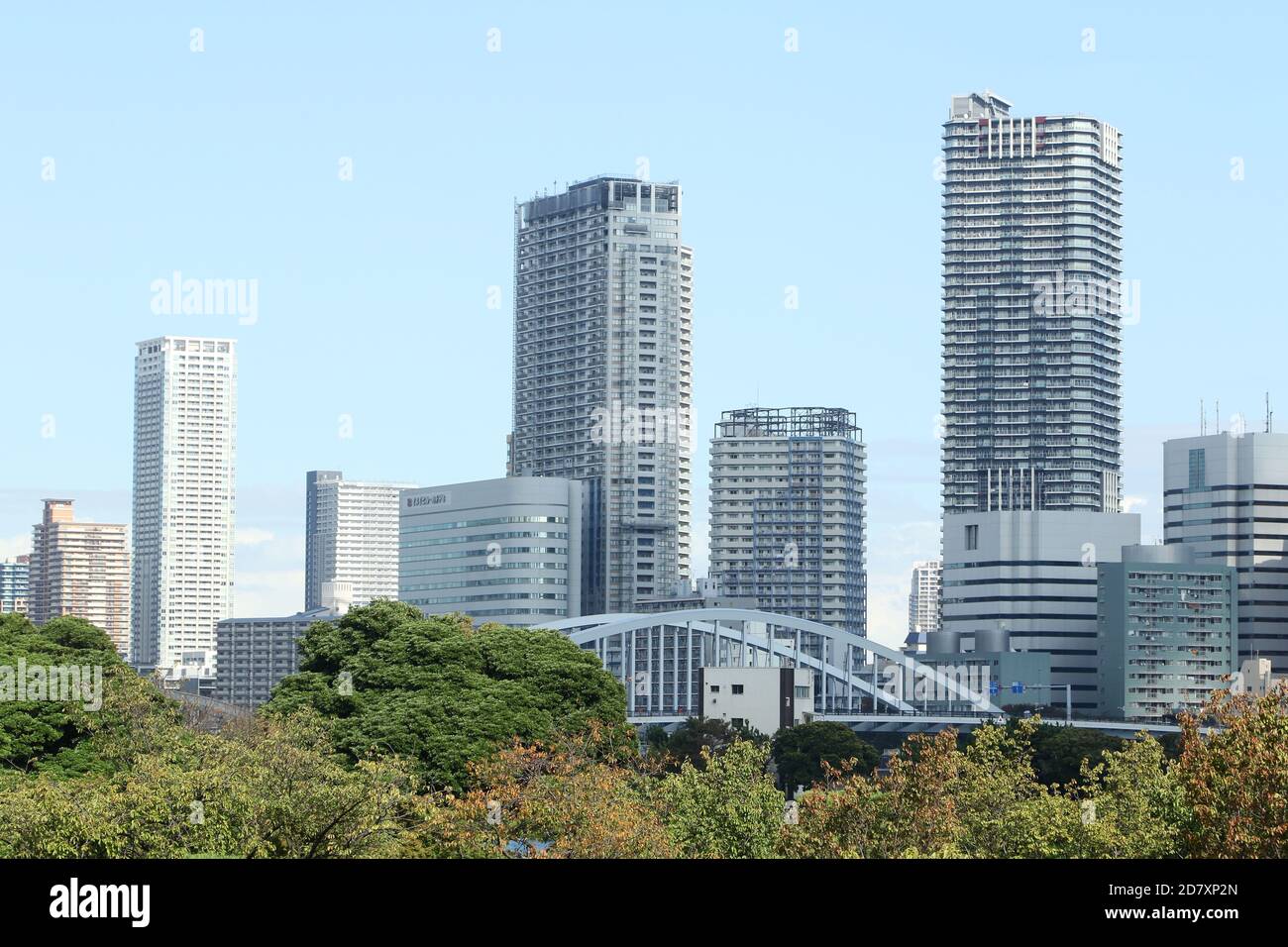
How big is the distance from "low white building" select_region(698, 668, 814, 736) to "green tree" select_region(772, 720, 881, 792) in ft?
51.5

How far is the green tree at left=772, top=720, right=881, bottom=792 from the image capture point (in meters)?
130

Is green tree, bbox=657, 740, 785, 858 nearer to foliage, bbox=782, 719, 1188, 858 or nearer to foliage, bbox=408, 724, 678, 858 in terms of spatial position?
foliage, bbox=408, 724, 678, 858

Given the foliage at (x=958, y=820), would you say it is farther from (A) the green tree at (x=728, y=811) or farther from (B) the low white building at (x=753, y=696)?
(B) the low white building at (x=753, y=696)

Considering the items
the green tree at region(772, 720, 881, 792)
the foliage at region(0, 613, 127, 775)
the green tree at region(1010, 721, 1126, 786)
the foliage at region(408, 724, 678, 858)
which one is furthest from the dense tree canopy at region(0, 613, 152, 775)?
the green tree at region(1010, 721, 1126, 786)

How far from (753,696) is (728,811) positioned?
114m

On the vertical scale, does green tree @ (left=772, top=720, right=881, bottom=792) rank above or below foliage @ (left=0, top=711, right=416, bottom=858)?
below

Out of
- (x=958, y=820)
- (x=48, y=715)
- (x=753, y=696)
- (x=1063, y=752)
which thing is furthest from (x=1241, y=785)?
(x=753, y=696)

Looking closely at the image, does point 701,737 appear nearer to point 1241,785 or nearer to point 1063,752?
point 1063,752

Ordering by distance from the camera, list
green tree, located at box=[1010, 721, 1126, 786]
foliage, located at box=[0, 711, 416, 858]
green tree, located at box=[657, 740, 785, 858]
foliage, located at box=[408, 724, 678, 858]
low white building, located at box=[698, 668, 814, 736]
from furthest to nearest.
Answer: low white building, located at box=[698, 668, 814, 736]
green tree, located at box=[1010, 721, 1126, 786]
green tree, located at box=[657, 740, 785, 858]
foliage, located at box=[408, 724, 678, 858]
foliage, located at box=[0, 711, 416, 858]

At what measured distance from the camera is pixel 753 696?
15300cm

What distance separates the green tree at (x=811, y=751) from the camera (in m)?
130

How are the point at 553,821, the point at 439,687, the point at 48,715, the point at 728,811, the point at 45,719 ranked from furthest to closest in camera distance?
the point at 439,687
the point at 48,715
the point at 45,719
the point at 728,811
the point at 553,821
